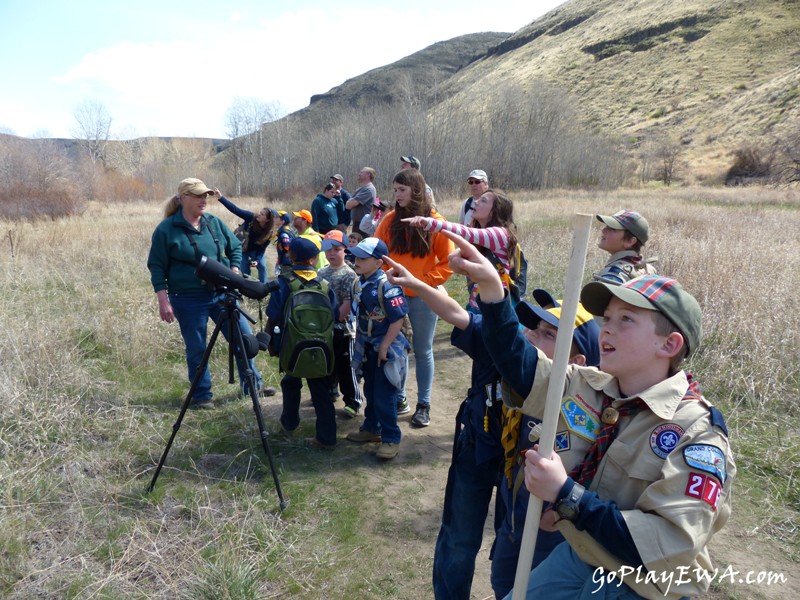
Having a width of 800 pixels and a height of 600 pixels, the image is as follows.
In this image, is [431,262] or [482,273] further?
[431,262]

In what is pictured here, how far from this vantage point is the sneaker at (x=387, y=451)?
4004 millimetres

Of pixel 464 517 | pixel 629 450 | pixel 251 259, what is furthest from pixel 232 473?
pixel 251 259

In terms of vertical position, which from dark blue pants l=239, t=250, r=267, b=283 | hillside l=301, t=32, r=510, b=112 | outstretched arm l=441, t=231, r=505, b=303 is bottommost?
dark blue pants l=239, t=250, r=267, b=283

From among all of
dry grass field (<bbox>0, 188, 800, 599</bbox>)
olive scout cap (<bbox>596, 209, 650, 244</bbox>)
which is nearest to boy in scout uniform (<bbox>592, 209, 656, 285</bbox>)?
olive scout cap (<bbox>596, 209, 650, 244</bbox>)

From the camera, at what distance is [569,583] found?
4.66 feet

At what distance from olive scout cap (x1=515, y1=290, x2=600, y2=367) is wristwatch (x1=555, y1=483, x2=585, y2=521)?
0.77 meters

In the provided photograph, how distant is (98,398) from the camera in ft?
15.4

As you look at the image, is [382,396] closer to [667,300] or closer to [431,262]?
[431,262]

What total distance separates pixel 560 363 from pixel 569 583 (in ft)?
2.14

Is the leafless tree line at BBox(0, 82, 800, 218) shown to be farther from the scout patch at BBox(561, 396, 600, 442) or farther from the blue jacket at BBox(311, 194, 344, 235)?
the scout patch at BBox(561, 396, 600, 442)

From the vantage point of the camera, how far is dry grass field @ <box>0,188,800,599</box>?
2783 mm

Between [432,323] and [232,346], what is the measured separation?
1670 millimetres

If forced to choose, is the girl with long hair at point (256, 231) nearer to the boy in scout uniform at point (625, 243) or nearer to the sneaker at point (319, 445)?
the sneaker at point (319, 445)

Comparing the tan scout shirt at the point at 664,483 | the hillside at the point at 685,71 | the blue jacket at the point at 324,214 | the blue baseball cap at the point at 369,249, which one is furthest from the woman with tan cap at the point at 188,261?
the hillside at the point at 685,71
